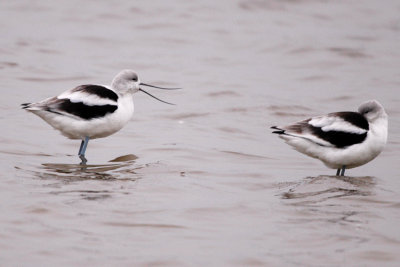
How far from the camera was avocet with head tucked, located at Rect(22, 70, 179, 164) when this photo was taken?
9.45 m

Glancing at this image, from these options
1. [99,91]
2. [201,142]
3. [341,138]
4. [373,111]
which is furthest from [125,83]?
[373,111]

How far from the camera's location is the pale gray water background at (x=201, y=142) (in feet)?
22.7

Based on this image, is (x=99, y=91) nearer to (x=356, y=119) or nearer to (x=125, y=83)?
(x=125, y=83)

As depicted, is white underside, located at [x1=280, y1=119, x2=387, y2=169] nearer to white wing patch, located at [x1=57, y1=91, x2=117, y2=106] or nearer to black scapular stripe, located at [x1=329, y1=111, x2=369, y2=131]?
black scapular stripe, located at [x1=329, y1=111, x2=369, y2=131]

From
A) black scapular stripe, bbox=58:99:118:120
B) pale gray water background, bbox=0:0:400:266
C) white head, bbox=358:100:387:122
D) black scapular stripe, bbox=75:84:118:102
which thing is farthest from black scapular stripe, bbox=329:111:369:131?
black scapular stripe, bbox=58:99:118:120

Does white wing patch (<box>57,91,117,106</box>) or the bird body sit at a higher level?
white wing patch (<box>57,91,117,106</box>)

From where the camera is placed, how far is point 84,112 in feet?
31.0

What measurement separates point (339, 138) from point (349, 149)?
18cm

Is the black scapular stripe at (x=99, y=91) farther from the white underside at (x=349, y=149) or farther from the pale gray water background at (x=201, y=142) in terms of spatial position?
the white underside at (x=349, y=149)

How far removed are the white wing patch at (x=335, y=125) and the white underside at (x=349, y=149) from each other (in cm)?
17

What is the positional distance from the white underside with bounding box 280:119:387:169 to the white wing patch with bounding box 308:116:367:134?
172 mm

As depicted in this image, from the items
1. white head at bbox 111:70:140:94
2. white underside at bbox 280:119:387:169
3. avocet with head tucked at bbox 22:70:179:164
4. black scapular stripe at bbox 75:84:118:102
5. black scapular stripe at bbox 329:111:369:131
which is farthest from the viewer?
white head at bbox 111:70:140:94

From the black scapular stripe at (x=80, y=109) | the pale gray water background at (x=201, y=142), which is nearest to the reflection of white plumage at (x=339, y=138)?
the pale gray water background at (x=201, y=142)

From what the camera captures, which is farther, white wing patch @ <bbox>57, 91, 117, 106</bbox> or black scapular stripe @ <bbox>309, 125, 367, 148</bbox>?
white wing patch @ <bbox>57, 91, 117, 106</bbox>
